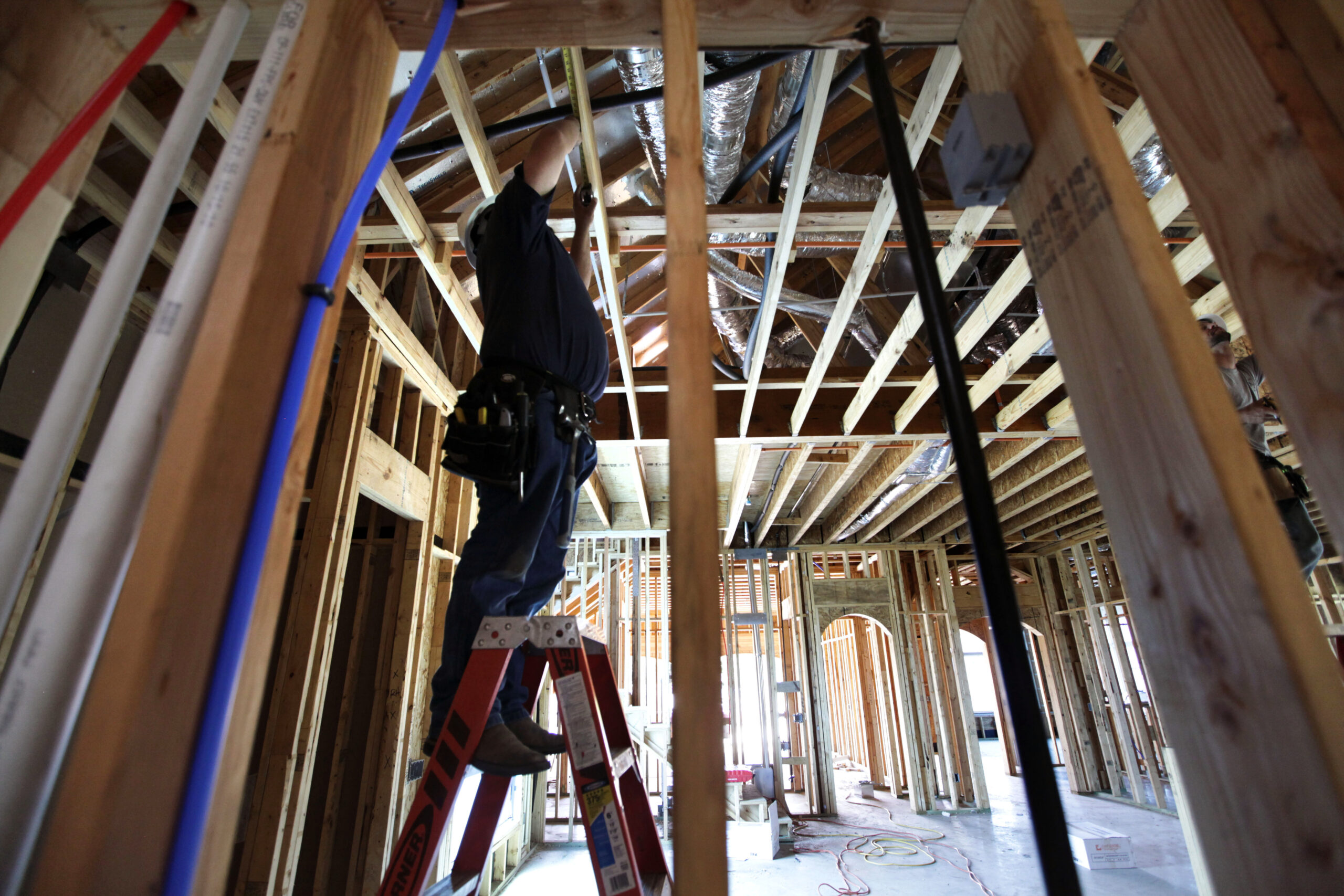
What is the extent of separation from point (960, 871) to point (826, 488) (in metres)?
3.21

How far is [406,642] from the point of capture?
3.04 meters

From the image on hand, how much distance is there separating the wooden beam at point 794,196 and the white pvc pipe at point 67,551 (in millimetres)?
1010

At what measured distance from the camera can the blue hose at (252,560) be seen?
49 centimetres

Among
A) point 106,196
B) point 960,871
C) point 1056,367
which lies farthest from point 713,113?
point 960,871

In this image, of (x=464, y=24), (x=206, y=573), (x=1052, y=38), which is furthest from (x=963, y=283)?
(x=206, y=573)

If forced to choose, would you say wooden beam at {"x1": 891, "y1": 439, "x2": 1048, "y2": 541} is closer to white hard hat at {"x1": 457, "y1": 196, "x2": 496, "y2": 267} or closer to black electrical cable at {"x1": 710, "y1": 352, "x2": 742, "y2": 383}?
black electrical cable at {"x1": 710, "y1": 352, "x2": 742, "y2": 383}

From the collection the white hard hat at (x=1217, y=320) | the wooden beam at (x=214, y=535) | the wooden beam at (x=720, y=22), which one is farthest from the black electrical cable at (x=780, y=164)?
the white hard hat at (x=1217, y=320)

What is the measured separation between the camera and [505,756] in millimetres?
1316

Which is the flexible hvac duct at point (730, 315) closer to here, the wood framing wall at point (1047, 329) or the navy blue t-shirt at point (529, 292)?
the wood framing wall at point (1047, 329)

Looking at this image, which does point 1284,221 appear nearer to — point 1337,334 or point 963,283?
point 1337,334

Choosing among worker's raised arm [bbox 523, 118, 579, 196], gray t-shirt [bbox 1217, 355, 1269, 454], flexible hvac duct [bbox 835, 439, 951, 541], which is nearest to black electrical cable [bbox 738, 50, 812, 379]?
worker's raised arm [bbox 523, 118, 579, 196]

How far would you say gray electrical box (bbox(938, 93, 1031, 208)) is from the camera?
0.76 meters

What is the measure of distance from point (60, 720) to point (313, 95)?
0.67m

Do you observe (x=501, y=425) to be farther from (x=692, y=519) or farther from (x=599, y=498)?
(x=599, y=498)
